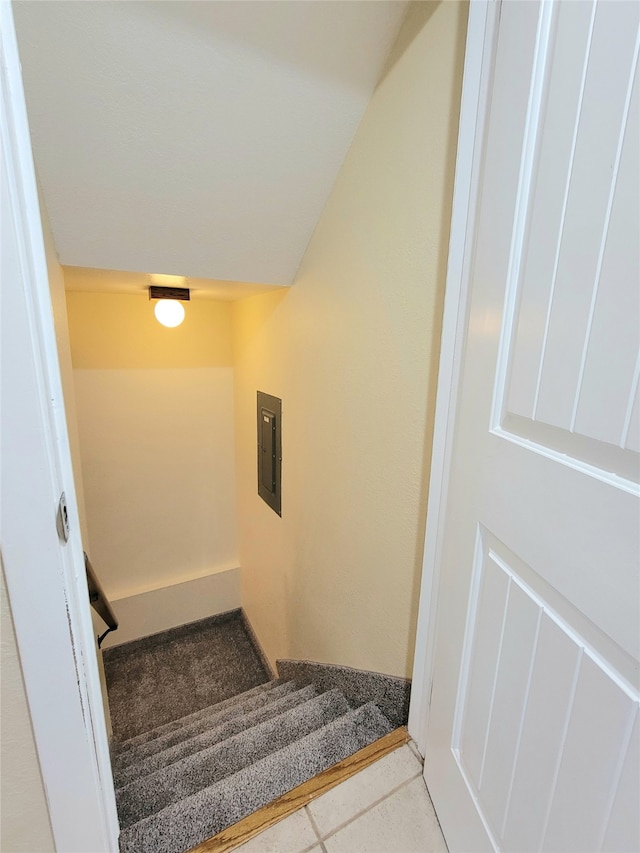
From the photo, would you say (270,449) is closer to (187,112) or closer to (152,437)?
(152,437)

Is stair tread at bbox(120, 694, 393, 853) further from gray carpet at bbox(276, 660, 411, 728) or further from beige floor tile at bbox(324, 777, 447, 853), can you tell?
beige floor tile at bbox(324, 777, 447, 853)

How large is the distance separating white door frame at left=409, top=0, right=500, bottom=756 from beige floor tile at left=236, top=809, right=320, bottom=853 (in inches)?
14.2

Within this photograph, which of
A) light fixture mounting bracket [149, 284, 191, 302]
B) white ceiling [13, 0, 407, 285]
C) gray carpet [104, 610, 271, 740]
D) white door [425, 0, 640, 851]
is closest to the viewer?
white door [425, 0, 640, 851]

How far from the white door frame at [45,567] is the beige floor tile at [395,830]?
0.54 metres

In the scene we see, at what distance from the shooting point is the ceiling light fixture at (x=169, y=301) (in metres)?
1.98

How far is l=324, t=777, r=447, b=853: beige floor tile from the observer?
91 cm

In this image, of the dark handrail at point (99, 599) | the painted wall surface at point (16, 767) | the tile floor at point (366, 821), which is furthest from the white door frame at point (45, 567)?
the dark handrail at point (99, 599)

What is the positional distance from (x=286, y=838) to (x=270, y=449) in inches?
58.4

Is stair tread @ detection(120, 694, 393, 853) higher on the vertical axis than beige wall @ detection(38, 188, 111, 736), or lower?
lower

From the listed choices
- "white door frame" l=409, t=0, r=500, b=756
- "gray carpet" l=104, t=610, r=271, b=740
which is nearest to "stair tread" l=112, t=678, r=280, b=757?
"gray carpet" l=104, t=610, r=271, b=740

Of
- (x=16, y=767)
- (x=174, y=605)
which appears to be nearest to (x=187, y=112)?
(x=16, y=767)

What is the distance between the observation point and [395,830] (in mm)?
944

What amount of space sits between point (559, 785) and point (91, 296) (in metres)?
2.59

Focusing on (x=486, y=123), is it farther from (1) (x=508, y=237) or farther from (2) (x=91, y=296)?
(2) (x=91, y=296)
